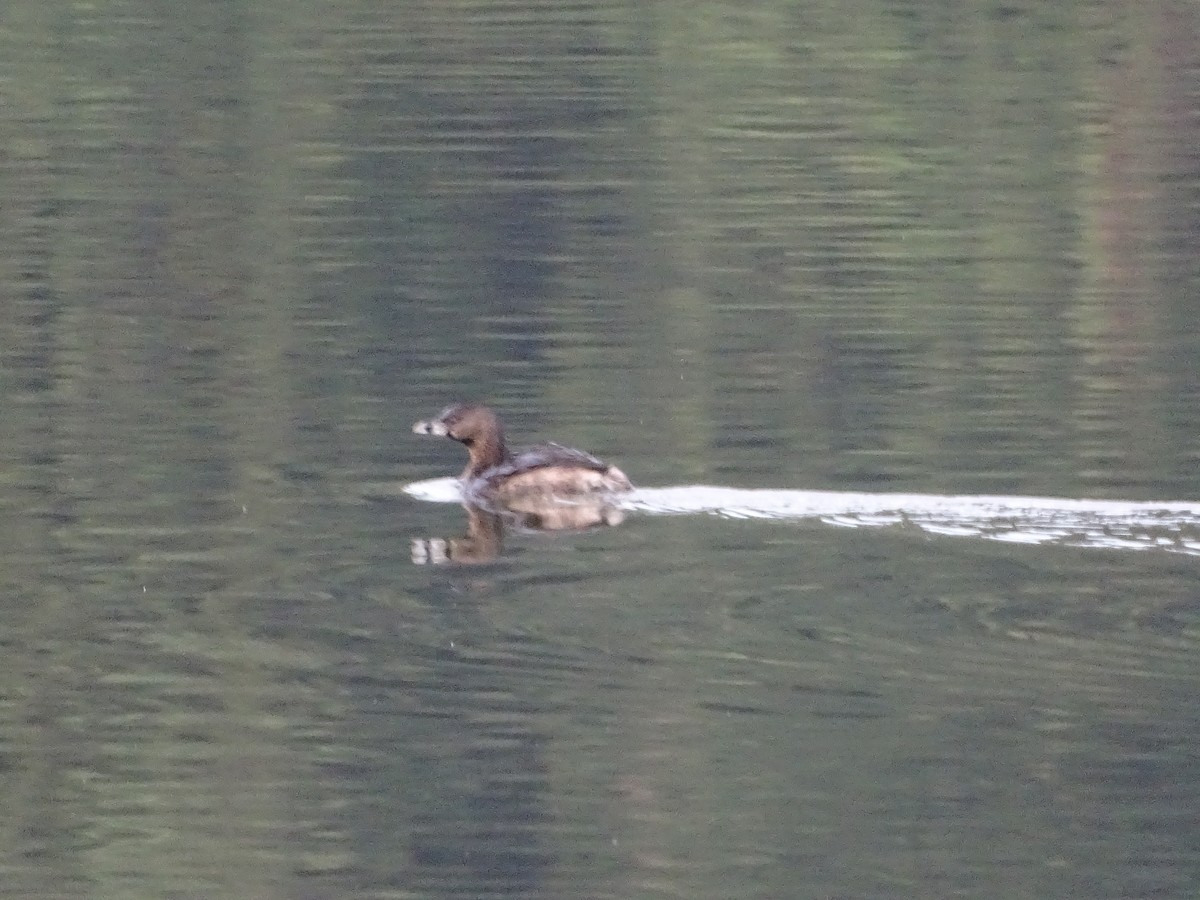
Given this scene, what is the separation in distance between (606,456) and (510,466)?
79 cm

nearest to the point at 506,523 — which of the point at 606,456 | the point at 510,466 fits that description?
the point at 510,466

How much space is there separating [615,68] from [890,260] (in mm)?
11380

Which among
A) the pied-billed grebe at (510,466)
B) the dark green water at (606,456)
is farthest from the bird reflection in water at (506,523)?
the dark green water at (606,456)

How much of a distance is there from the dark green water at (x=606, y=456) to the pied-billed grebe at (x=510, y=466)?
0.37 meters

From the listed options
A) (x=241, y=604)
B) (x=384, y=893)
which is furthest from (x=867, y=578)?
(x=384, y=893)

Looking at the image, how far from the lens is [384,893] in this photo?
7250 millimetres

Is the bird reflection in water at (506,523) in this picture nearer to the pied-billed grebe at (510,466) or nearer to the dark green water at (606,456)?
the pied-billed grebe at (510,466)

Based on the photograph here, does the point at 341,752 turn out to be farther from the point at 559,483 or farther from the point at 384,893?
the point at 559,483

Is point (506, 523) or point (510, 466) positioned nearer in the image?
point (506, 523)

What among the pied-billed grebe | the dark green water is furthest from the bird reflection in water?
the dark green water

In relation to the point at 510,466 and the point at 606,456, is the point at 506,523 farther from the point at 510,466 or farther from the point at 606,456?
the point at 606,456

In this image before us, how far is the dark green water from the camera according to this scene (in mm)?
7746

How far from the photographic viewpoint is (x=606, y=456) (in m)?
13.0

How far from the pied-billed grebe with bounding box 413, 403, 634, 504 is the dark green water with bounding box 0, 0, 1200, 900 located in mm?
375
